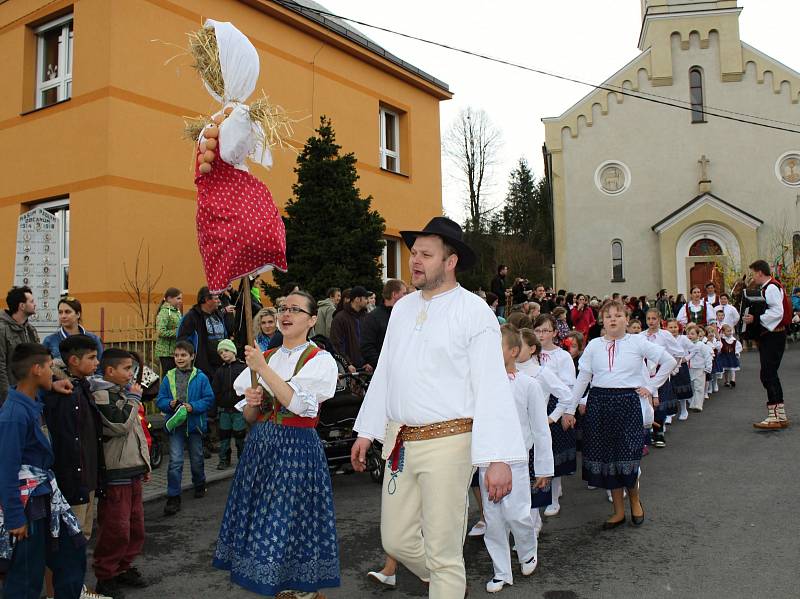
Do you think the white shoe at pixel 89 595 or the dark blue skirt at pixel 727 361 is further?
the dark blue skirt at pixel 727 361

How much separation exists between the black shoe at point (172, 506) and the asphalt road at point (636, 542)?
9cm

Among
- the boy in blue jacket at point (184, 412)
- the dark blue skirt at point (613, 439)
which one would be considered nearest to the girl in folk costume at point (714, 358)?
the dark blue skirt at point (613, 439)

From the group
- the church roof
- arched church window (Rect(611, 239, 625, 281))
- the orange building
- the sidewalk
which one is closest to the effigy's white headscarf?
the sidewalk

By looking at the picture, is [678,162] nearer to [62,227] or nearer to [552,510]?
[62,227]

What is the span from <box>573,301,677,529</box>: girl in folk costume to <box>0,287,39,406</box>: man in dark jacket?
528 centimetres

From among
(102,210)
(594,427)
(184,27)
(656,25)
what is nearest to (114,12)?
(184,27)

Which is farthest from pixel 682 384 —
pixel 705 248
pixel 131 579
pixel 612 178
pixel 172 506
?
pixel 612 178

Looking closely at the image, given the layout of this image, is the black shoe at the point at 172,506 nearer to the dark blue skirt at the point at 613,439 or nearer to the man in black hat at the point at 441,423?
the man in black hat at the point at 441,423

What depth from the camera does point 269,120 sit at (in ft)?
12.6

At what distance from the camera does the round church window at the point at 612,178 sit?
34.9 m

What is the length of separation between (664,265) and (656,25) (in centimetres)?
1207

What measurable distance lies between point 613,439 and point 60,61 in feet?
40.2

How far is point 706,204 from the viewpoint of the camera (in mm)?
32938

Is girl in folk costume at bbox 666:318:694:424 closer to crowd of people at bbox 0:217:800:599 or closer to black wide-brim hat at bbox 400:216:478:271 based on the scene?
crowd of people at bbox 0:217:800:599
